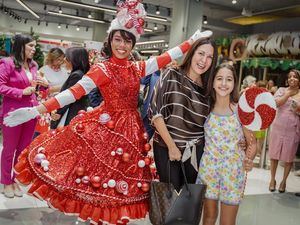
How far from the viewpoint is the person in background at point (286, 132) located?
461 cm

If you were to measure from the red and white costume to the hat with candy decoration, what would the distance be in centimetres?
20

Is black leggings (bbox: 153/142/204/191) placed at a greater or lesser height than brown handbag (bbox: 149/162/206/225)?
greater

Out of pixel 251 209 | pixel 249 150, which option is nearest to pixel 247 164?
pixel 249 150

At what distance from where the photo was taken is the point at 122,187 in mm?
2059

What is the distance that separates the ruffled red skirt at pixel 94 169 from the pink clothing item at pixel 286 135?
2.99m

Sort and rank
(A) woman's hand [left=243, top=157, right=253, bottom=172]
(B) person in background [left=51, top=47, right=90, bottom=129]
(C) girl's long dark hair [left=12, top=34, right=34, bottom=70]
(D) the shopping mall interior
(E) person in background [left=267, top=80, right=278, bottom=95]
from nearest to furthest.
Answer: (A) woman's hand [left=243, top=157, right=253, bottom=172]
(B) person in background [left=51, top=47, right=90, bottom=129]
(C) girl's long dark hair [left=12, top=34, right=34, bottom=70]
(D) the shopping mall interior
(E) person in background [left=267, top=80, right=278, bottom=95]

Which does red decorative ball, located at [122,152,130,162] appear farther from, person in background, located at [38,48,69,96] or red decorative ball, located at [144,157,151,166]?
person in background, located at [38,48,69,96]

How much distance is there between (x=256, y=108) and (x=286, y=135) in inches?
109

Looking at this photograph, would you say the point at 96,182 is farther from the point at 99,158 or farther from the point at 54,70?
the point at 54,70

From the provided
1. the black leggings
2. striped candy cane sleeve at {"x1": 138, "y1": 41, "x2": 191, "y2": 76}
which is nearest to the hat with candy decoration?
striped candy cane sleeve at {"x1": 138, "y1": 41, "x2": 191, "y2": 76}

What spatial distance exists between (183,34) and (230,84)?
20.9ft

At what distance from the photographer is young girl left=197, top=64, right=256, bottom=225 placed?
7.05 ft

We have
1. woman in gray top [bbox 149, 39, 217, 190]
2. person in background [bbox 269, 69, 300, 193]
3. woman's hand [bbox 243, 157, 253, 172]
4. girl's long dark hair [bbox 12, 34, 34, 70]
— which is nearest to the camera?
woman in gray top [bbox 149, 39, 217, 190]

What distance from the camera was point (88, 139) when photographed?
2.17 metres
